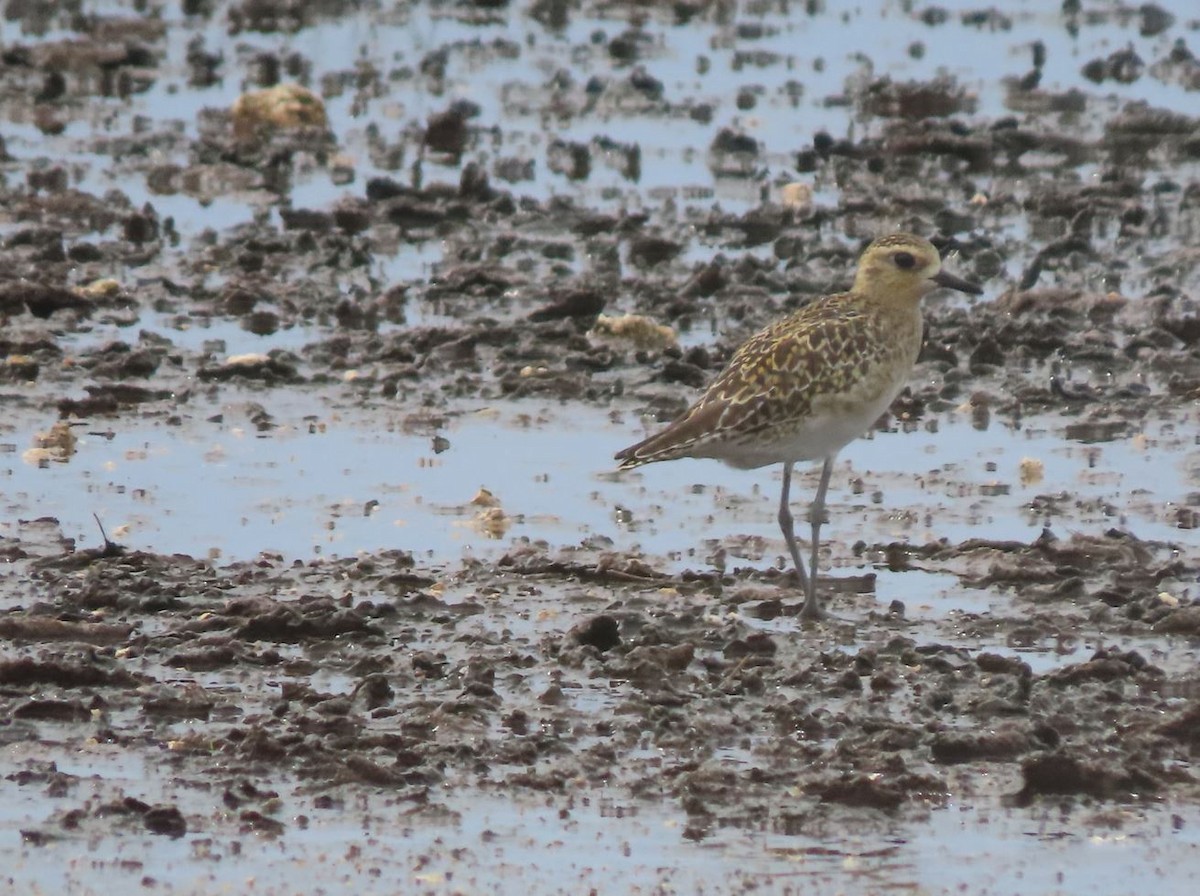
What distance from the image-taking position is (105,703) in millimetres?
8766

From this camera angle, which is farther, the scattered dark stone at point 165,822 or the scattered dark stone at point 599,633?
the scattered dark stone at point 599,633

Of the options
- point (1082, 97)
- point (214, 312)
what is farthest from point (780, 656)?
point (1082, 97)

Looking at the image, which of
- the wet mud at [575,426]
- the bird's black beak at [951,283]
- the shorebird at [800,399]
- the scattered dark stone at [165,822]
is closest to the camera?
the scattered dark stone at [165,822]

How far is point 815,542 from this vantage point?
10.6 metres

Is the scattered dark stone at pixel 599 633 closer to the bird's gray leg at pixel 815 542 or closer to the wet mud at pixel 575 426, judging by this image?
the wet mud at pixel 575 426

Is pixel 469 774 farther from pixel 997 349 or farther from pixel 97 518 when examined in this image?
pixel 997 349

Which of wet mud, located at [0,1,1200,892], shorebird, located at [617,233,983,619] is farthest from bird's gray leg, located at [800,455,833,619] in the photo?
wet mud, located at [0,1,1200,892]

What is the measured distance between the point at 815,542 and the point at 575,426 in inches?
107

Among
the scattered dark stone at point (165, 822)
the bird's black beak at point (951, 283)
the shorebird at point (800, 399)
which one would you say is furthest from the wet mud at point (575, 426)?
the bird's black beak at point (951, 283)

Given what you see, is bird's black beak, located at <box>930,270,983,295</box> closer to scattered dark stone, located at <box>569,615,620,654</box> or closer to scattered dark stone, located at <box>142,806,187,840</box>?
scattered dark stone, located at <box>569,615,620,654</box>

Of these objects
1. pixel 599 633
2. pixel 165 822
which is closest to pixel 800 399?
pixel 599 633

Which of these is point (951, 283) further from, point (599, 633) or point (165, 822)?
point (165, 822)

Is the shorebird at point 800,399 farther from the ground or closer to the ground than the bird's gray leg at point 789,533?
farther from the ground

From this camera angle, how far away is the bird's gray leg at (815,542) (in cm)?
1026
